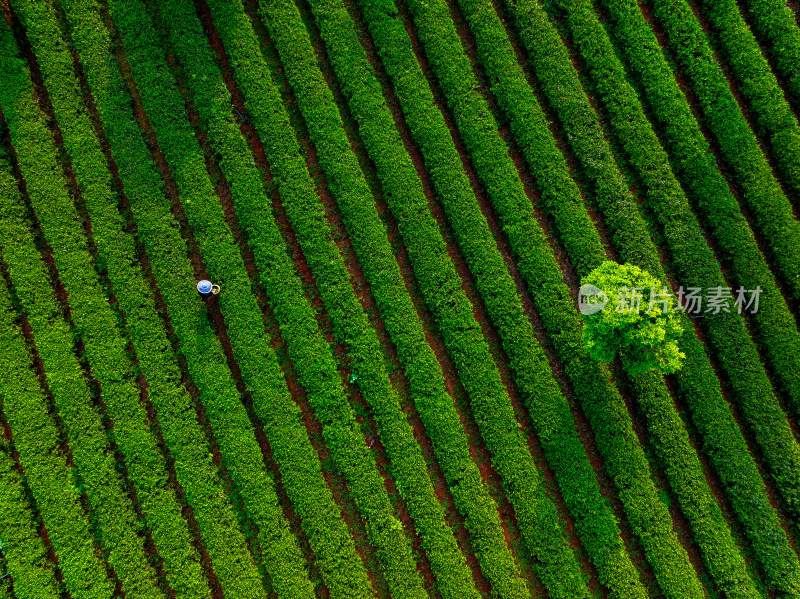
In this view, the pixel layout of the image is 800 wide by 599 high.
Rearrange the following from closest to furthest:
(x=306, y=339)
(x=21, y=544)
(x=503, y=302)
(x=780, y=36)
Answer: (x=21, y=544), (x=306, y=339), (x=503, y=302), (x=780, y=36)

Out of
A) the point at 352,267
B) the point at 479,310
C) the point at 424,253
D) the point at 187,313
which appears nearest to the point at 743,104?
the point at 479,310

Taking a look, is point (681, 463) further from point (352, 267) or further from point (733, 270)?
point (352, 267)

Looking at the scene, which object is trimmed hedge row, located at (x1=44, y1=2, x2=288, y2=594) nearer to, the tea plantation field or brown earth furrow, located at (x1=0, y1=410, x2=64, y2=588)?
the tea plantation field

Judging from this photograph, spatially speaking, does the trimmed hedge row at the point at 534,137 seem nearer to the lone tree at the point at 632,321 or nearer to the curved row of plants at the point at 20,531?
the lone tree at the point at 632,321

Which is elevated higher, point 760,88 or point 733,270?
point 760,88

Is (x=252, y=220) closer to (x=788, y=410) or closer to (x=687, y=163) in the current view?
(x=687, y=163)

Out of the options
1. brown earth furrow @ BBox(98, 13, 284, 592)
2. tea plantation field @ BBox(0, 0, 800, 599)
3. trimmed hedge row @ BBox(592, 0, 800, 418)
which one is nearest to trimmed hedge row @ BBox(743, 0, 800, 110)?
tea plantation field @ BBox(0, 0, 800, 599)
